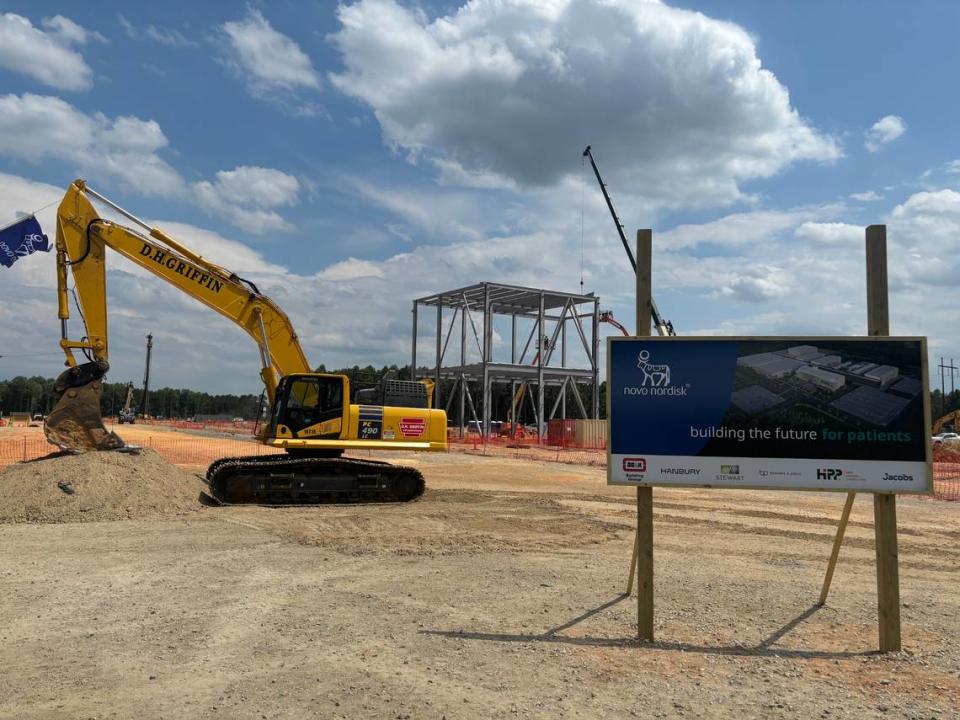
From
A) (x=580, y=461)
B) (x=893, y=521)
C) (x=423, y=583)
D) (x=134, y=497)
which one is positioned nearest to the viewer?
(x=893, y=521)

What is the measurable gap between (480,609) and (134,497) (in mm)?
9109

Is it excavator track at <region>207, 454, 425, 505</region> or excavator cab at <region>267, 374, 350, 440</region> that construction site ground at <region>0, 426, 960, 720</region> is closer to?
excavator track at <region>207, 454, 425, 505</region>

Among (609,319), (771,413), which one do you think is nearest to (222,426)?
(609,319)

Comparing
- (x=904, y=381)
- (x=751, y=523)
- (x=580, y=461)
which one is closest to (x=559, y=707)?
(x=904, y=381)

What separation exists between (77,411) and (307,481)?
16.1 ft

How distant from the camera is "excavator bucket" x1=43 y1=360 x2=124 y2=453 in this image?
15.4 m

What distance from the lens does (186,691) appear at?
5.37m

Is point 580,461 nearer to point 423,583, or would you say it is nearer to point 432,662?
point 423,583

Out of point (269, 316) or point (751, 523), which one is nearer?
point (751, 523)

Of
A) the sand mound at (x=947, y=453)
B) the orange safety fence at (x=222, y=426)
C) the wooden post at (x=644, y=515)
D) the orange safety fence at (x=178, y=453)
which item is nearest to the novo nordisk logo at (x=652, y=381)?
the wooden post at (x=644, y=515)

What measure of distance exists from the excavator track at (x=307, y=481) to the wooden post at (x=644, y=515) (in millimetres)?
10452

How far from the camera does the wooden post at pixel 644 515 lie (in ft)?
21.9

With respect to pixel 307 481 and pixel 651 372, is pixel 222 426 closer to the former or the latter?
pixel 307 481

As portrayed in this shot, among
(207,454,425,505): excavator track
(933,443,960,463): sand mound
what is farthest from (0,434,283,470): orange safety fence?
(933,443,960,463): sand mound
